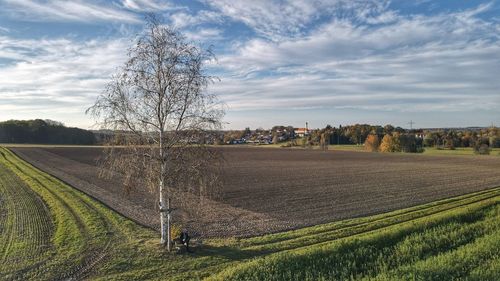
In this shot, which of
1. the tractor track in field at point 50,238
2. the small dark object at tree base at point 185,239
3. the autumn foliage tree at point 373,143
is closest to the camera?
the tractor track in field at point 50,238

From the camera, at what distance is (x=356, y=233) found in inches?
797

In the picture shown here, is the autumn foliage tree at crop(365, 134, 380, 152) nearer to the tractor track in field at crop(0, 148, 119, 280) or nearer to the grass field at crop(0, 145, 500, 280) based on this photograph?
the grass field at crop(0, 145, 500, 280)

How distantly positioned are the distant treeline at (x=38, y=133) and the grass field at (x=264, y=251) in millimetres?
130931

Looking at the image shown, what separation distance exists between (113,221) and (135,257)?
6.76 metres

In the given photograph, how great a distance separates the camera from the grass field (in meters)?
13.1

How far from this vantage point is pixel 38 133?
479 feet

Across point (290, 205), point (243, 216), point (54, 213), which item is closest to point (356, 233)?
point (243, 216)

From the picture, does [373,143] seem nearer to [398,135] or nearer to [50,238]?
[398,135]

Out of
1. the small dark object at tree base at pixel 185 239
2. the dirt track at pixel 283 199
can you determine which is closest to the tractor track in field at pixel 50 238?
the dirt track at pixel 283 199

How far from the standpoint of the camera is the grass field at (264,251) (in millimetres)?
13141

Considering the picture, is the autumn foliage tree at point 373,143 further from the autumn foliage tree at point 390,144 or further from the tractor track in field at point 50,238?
the tractor track in field at point 50,238

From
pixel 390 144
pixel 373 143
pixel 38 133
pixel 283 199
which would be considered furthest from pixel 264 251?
pixel 38 133

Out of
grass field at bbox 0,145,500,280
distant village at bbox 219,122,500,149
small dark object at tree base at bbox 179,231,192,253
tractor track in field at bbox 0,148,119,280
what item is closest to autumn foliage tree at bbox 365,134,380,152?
distant village at bbox 219,122,500,149

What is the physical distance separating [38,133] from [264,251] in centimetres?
14999
